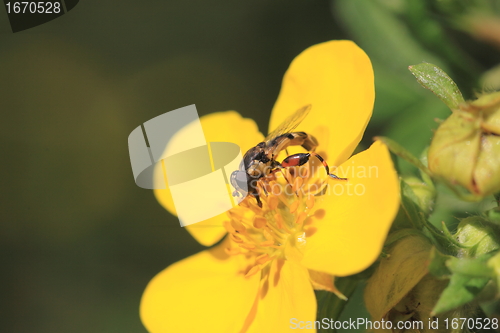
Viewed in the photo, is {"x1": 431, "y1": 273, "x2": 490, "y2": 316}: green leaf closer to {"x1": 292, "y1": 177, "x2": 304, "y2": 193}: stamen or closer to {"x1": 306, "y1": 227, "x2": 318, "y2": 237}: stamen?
{"x1": 306, "y1": 227, "x2": 318, "y2": 237}: stamen

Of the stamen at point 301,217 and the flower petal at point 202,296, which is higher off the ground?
the stamen at point 301,217

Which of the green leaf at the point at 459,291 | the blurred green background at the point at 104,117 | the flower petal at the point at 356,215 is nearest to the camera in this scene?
the green leaf at the point at 459,291

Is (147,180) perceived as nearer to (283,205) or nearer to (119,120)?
(283,205)

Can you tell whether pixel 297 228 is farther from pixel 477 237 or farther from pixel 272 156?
pixel 477 237

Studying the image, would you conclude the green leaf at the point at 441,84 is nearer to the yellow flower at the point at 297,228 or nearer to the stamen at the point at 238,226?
the yellow flower at the point at 297,228

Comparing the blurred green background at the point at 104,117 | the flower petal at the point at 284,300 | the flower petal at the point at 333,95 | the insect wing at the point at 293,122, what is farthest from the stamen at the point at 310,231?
the blurred green background at the point at 104,117

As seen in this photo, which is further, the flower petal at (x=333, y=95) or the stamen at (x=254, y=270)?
the stamen at (x=254, y=270)

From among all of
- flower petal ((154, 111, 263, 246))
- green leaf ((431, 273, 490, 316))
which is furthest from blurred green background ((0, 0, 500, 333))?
green leaf ((431, 273, 490, 316))
